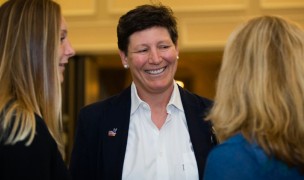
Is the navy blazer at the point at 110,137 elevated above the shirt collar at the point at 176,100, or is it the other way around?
the shirt collar at the point at 176,100

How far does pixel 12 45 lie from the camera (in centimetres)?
157

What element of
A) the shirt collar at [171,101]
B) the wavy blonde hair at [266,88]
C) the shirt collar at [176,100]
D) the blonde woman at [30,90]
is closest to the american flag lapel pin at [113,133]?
the shirt collar at [171,101]

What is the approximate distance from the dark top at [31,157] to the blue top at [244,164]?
0.48m

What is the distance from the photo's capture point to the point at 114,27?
182 inches

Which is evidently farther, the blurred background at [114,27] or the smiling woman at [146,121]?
the blurred background at [114,27]

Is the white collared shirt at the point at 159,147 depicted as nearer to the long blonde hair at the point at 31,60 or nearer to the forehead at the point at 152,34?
the forehead at the point at 152,34

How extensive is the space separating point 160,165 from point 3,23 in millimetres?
943

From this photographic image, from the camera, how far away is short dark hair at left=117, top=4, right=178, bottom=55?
232 centimetres

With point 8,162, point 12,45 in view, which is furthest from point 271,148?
point 12,45

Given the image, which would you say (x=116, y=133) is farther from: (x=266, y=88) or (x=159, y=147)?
(x=266, y=88)

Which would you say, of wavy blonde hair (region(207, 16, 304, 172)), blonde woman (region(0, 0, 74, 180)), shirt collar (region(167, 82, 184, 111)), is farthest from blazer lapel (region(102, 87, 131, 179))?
wavy blonde hair (region(207, 16, 304, 172))

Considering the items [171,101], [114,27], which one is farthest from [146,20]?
[114,27]

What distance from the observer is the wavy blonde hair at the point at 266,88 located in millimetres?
1365

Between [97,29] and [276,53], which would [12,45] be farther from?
[97,29]
